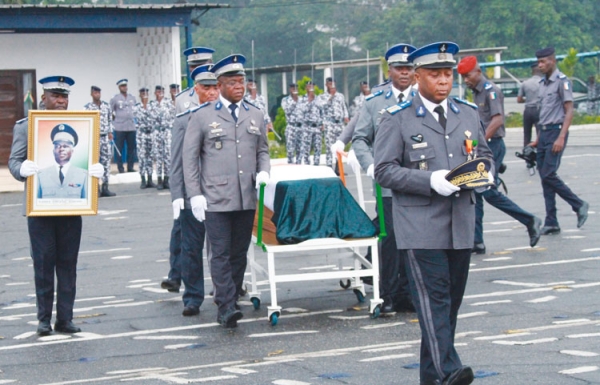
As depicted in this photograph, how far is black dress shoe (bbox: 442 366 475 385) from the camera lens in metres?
6.26

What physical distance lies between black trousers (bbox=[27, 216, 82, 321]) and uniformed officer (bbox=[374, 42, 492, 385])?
10.9ft

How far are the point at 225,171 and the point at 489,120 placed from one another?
13.2 ft

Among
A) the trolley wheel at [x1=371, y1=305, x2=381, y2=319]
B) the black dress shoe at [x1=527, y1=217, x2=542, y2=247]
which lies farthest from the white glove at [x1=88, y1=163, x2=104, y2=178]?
the black dress shoe at [x1=527, y1=217, x2=542, y2=247]

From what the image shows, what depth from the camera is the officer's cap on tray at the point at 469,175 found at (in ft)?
20.9

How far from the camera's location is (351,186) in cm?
2144

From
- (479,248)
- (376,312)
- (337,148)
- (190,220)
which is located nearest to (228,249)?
(190,220)

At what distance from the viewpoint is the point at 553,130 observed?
1341 centimetres

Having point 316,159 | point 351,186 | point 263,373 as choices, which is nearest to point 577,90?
point 316,159

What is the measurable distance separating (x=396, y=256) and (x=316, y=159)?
17544 mm

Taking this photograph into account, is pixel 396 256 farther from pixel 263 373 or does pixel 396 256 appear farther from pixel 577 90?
pixel 577 90

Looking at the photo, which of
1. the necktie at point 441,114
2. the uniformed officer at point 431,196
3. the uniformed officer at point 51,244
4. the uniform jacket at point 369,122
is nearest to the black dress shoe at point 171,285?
the uniformed officer at point 51,244

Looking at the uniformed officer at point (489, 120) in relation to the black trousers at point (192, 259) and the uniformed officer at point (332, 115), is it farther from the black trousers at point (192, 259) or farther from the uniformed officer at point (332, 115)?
the uniformed officer at point (332, 115)

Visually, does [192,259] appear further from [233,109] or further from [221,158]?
[233,109]

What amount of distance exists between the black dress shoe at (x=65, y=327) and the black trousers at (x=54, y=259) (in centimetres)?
3
